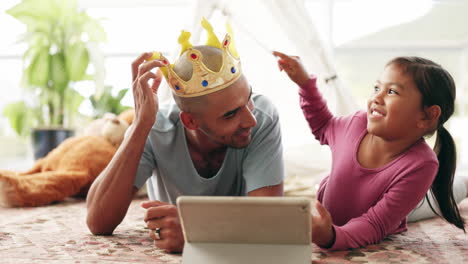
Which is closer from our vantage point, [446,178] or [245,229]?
[245,229]

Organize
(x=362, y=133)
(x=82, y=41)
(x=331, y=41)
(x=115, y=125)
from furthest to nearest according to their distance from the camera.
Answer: (x=331, y=41) < (x=82, y=41) < (x=115, y=125) < (x=362, y=133)

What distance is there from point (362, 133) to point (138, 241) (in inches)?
27.2

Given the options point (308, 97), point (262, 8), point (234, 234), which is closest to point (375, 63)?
point (262, 8)

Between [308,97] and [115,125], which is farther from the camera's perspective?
[115,125]

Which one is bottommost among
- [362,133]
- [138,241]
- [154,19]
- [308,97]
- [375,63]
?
[138,241]

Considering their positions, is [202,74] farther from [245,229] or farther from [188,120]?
[245,229]

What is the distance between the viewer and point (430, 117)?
4.34ft

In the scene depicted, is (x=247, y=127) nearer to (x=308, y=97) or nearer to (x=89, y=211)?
(x=308, y=97)

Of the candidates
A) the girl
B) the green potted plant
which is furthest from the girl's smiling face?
the green potted plant

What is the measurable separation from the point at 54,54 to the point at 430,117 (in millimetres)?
2367

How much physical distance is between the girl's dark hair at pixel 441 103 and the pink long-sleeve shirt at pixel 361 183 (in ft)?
0.32

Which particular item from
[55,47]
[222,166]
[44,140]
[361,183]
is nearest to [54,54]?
[55,47]

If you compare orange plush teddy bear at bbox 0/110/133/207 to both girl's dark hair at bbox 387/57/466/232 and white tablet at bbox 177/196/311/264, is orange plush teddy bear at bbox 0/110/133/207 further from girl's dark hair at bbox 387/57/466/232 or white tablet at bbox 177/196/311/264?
girl's dark hair at bbox 387/57/466/232

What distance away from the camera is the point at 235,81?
4.34 ft
